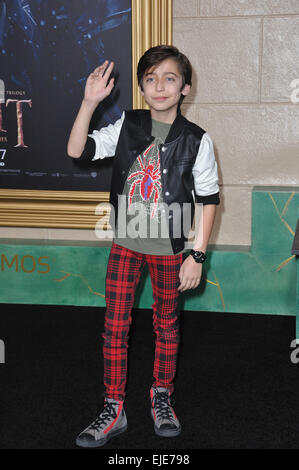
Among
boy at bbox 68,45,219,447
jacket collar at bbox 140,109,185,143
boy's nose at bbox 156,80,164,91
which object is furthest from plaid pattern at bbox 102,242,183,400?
boy's nose at bbox 156,80,164,91

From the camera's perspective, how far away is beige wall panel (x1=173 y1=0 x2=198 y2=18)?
8.43 feet

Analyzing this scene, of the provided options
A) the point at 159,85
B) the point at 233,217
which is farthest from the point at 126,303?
the point at 233,217

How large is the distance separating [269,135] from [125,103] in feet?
2.39

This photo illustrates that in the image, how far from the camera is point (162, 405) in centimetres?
181

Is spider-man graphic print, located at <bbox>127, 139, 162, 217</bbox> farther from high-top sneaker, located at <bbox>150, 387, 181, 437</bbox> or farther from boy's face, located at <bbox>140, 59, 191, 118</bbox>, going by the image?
high-top sneaker, located at <bbox>150, 387, 181, 437</bbox>

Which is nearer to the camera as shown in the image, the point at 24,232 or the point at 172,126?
the point at 172,126

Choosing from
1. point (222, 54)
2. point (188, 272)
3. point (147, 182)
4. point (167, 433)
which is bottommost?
point (167, 433)

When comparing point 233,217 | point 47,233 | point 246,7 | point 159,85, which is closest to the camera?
point 159,85

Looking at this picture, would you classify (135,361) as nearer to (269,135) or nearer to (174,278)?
(174,278)

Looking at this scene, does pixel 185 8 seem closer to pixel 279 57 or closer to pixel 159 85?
pixel 279 57

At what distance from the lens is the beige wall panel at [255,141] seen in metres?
2.62

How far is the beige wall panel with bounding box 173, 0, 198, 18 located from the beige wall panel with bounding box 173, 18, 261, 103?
3cm

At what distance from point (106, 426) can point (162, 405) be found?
206 mm
